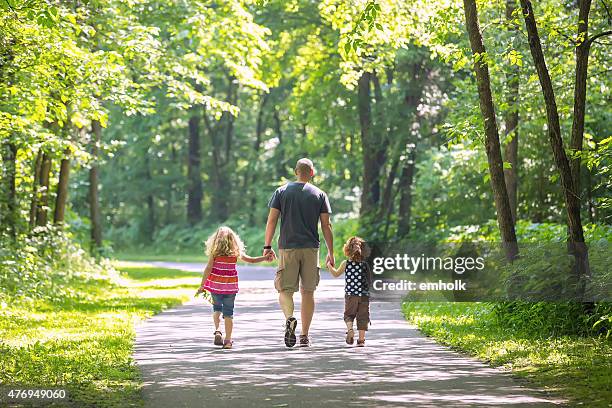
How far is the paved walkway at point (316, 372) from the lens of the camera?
29.3 ft

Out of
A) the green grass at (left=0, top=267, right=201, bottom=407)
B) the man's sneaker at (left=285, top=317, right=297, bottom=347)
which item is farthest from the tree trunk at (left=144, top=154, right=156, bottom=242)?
the man's sneaker at (left=285, top=317, right=297, bottom=347)

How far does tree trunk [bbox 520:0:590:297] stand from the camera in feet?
42.7

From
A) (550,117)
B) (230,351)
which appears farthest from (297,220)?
(550,117)

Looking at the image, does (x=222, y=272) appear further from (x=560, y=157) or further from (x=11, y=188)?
(x=11, y=188)

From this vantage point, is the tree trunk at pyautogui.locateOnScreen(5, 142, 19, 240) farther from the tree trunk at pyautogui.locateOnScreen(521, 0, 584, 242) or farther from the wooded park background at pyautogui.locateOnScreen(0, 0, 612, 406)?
the tree trunk at pyautogui.locateOnScreen(521, 0, 584, 242)

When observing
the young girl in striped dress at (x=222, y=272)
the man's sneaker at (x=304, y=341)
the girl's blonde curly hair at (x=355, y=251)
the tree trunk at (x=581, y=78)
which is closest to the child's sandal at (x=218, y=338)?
the young girl in striped dress at (x=222, y=272)

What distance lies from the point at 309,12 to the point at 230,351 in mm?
27357

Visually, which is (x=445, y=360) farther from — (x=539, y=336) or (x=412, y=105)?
(x=412, y=105)

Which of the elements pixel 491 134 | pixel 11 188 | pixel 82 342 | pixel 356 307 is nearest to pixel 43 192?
pixel 11 188

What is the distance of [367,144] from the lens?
1491 inches

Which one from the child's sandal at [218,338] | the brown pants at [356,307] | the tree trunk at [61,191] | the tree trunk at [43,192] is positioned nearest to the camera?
the child's sandal at [218,338]

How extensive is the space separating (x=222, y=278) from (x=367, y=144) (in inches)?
989

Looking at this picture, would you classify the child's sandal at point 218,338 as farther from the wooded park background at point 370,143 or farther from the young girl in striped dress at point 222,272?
the wooded park background at point 370,143

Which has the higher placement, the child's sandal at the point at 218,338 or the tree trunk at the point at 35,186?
the tree trunk at the point at 35,186
